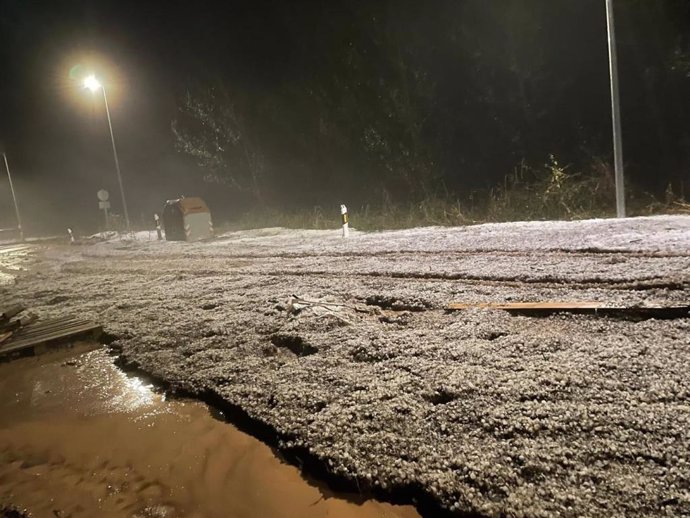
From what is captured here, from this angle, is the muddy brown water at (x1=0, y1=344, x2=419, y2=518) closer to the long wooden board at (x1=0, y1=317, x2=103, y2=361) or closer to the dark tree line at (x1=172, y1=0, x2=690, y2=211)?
the long wooden board at (x1=0, y1=317, x2=103, y2=361)

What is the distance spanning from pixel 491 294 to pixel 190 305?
162 inches

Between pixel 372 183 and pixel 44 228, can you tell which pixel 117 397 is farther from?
pixel 44 228

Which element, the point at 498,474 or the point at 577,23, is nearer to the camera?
the point at 498,474

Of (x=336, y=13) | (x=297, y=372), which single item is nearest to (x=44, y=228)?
(x=336, y=13)

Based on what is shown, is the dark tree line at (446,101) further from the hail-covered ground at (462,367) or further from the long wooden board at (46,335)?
the long wooden board at (46,335)

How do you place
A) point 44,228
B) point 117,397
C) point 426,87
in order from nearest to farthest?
point 117,397 < point 426,87 < point 44,228

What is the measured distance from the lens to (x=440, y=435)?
102 inches

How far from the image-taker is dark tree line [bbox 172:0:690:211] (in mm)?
15203

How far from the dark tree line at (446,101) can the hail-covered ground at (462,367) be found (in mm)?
10083

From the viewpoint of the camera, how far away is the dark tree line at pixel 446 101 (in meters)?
15.2

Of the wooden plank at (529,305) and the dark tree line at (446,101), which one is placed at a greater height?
the dark tree line at (446,101)

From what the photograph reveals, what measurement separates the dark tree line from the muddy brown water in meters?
15.4

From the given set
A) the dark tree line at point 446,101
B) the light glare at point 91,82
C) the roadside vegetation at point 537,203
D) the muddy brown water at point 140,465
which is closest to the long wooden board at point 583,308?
the muddy brown water at point 140,465

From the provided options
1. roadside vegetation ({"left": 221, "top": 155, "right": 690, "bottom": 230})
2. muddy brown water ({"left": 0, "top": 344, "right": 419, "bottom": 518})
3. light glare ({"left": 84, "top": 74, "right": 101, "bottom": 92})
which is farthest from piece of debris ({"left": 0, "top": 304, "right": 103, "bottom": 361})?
light glare ({"left": 84, "top": 74, "right": 101, "bottom": 92})
